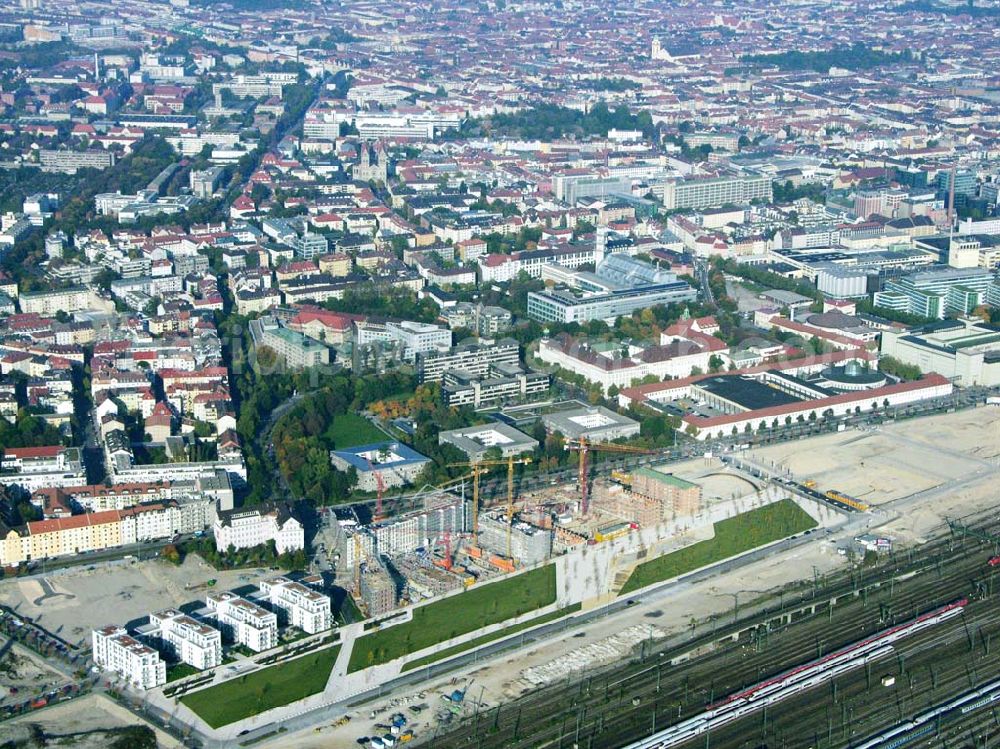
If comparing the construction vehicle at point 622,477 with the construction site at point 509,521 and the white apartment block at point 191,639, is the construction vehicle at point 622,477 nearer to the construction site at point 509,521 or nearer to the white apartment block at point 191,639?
the construction site at point 509,521

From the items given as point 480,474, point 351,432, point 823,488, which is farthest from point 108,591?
point 823,488

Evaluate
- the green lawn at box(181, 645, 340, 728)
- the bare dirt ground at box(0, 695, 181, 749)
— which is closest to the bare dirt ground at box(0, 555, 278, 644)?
the bare dirt ground at box(0, 695, 181, 749)

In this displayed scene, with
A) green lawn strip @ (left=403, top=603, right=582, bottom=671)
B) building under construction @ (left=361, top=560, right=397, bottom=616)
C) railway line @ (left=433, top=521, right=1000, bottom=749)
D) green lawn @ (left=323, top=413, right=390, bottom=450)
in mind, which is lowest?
railway line @ (left=433, top=521, right=1000, bottom=749)

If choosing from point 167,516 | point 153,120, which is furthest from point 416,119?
point 167,516

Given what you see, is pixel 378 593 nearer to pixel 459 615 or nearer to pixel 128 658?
pixel 459 615

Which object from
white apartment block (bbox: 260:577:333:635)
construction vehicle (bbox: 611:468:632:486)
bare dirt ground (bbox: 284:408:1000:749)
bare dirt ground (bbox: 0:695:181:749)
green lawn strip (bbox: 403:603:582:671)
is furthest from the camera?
construction vehicle (bbox: 611:468:632:486)

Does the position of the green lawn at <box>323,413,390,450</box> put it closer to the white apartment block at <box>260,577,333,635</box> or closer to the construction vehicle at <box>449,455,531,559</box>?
the construction vehicle at <box>449,455,531,559</box>

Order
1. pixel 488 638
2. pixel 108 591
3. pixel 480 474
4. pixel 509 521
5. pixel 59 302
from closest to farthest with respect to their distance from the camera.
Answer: pixel 488 638 < pixel 108 591 < pixel 509 521 < pixel 480 474 < pixel 59 302
